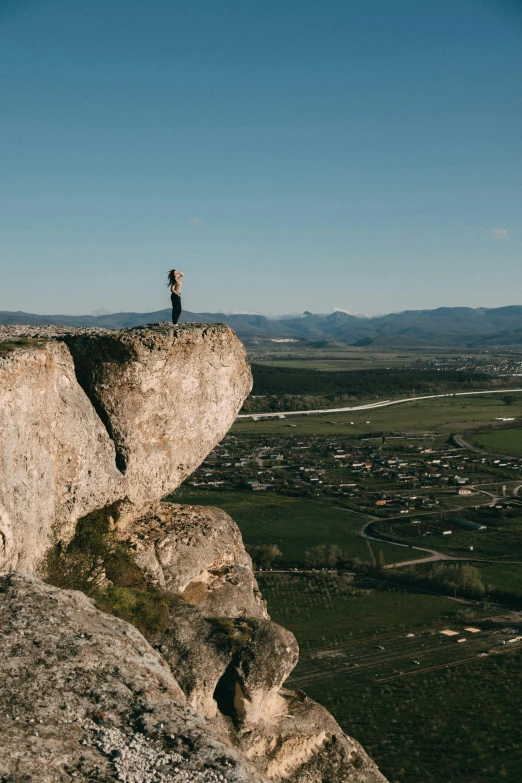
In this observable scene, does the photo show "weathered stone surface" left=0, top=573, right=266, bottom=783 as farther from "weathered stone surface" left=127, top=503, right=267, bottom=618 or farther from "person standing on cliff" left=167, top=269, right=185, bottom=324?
"person standing on cliff" left=167, top=269, right=185, bottom=324

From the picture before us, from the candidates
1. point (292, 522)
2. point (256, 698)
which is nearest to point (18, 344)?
point (256, 698)

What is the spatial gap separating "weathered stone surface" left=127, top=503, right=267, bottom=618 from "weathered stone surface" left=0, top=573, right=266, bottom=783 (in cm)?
624

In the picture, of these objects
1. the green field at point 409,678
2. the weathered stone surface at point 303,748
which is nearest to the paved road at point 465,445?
the green field at point 409,678

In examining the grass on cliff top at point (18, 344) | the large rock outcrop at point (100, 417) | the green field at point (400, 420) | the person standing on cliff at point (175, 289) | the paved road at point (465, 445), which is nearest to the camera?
the large rock outcrop at point (100, 417)

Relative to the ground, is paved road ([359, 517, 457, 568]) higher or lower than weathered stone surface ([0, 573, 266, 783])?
lower

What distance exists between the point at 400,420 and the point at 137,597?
14816cm

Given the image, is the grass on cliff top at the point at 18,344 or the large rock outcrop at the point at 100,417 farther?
the grass on cliff top at the point at 18,344

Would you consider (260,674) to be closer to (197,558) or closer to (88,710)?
(197,558)

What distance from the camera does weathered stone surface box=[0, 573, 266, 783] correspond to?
8453mm

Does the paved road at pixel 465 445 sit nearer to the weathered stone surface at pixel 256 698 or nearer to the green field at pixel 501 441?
the green field at pixel 501 441

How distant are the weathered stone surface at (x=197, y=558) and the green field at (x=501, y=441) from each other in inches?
4249

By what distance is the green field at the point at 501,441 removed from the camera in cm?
12400

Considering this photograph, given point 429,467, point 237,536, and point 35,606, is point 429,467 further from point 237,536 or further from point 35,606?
point 35,606

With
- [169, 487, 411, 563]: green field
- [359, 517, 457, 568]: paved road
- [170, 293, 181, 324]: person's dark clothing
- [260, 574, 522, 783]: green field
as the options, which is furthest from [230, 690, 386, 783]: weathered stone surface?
[169, 487, 411, 563]: green field
